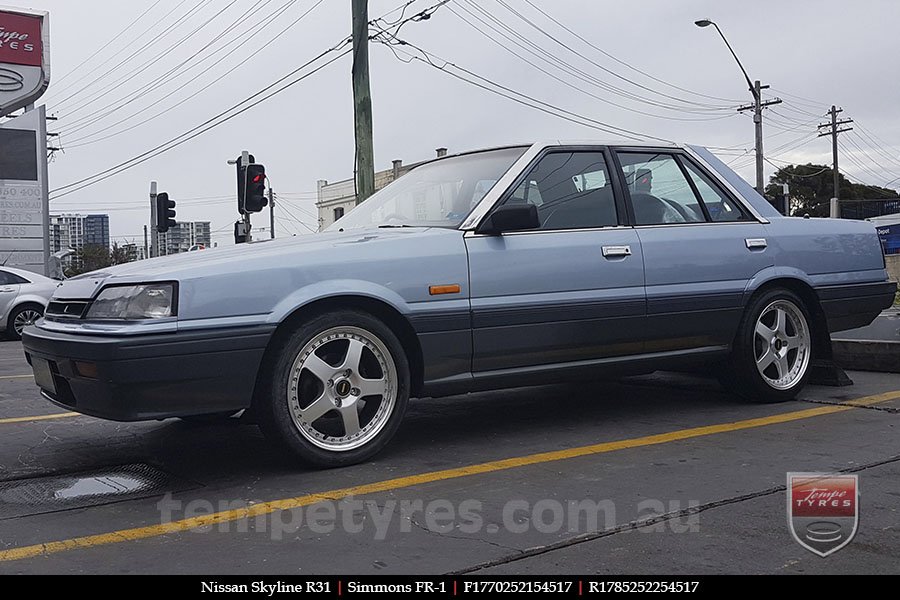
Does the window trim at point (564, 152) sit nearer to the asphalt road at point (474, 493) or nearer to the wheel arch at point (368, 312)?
the wheel arch at point (368, 312)

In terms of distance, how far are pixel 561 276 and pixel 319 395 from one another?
1432 mm

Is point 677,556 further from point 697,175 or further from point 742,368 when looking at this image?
point 697,175

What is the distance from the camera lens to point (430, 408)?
5910 mm

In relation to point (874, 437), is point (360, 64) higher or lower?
higher

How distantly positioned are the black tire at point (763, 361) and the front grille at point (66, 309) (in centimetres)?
361

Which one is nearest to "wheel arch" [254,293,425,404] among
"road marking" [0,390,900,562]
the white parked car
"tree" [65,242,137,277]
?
"road marking" [0,390,900,562]

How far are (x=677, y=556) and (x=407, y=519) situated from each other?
38.5 inches

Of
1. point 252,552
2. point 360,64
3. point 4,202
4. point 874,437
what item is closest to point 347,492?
point 252,552

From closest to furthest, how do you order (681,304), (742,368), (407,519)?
(407,519)
(681,304)
(742,368)

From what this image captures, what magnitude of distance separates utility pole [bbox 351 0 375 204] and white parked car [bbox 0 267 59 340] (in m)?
5.37

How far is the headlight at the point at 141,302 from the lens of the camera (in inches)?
153

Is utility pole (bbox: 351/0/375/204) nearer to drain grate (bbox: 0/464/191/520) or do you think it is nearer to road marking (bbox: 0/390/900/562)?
road marking (bbox: 0/390/900/562)

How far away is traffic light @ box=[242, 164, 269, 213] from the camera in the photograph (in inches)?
580

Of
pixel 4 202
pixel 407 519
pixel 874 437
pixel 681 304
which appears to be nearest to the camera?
pixel 407 519
